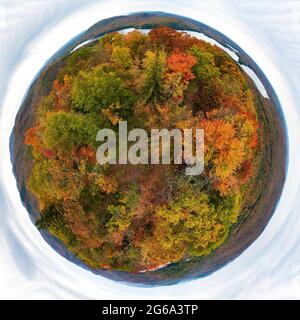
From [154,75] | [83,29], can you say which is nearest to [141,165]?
[154,75]

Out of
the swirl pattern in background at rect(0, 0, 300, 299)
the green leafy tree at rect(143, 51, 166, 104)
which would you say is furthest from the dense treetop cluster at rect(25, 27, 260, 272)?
the swirl pattern in background at rect(0, 0, 300, 299)

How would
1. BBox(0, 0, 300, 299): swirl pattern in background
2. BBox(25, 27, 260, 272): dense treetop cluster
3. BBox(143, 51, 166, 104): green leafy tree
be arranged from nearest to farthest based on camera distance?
BBox(143, 51, 166, 104): green leafy tree → BBox(25, 27, 260, 272): dense treetop cluster → BBox(0, 0, 300, 299): swirl pattern in background

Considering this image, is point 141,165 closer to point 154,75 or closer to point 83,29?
point 154,75

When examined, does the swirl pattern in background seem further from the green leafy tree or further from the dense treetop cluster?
the green leafy tree

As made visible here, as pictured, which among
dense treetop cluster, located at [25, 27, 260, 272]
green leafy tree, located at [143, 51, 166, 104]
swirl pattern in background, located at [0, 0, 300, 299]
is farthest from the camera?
swirl pattern in background, located at [0, 0, 300, 299]

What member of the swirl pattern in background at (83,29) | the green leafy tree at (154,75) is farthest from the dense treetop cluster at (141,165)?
the swirl pattern in background at (83,29)

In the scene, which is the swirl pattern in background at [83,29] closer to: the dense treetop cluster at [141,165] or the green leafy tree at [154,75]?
the dense treetop cluster at [141,165]

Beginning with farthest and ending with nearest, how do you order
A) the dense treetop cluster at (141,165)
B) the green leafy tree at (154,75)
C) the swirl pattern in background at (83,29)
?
the swirl pattern in background at (83,29)
the dense treetop cluster at (141,165)
the green leafy tree at (154,75)

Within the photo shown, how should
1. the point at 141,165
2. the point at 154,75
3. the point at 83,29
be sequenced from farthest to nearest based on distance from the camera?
the point at 83,29 < the point at 141,165 < the point at 154,75
